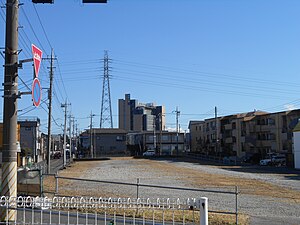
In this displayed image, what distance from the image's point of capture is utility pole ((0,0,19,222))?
26.9 feet

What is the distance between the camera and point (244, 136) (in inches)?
3086

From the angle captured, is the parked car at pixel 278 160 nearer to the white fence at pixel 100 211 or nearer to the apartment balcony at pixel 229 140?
the apartment balcony at pixel 229 140

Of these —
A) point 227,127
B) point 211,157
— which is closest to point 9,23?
point 211,157

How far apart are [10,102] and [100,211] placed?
4.91m

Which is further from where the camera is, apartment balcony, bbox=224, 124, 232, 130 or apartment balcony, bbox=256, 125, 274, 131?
apartment balcony, bbox=224, 124, 232, 130

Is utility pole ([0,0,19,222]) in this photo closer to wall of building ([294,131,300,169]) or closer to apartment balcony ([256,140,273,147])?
wall of building ([294,131,300,169])

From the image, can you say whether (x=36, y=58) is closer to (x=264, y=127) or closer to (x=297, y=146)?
(x=297, y=146)

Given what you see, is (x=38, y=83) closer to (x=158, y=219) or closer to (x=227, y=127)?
(x=158, y=219)

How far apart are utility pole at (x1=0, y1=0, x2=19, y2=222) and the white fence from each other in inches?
24.2

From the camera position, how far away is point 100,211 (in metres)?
11.9

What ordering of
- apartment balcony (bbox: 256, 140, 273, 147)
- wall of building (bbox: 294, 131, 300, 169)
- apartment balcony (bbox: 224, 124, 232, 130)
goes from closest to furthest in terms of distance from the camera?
wall of building (bbox: 294, 131, 300, 169) → apartment balcony (bbox: 256, 140, 273, 147) → apartment balcony (bbox: 224, 124, 232, 130)

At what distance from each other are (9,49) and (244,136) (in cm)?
7316

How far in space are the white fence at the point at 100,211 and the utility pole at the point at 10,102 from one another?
61 centimetres

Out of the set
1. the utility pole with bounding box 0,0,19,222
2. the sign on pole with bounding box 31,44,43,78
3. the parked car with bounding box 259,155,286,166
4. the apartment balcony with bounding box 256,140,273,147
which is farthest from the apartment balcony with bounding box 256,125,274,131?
the utility pole with bounding box 0,0,19,222
